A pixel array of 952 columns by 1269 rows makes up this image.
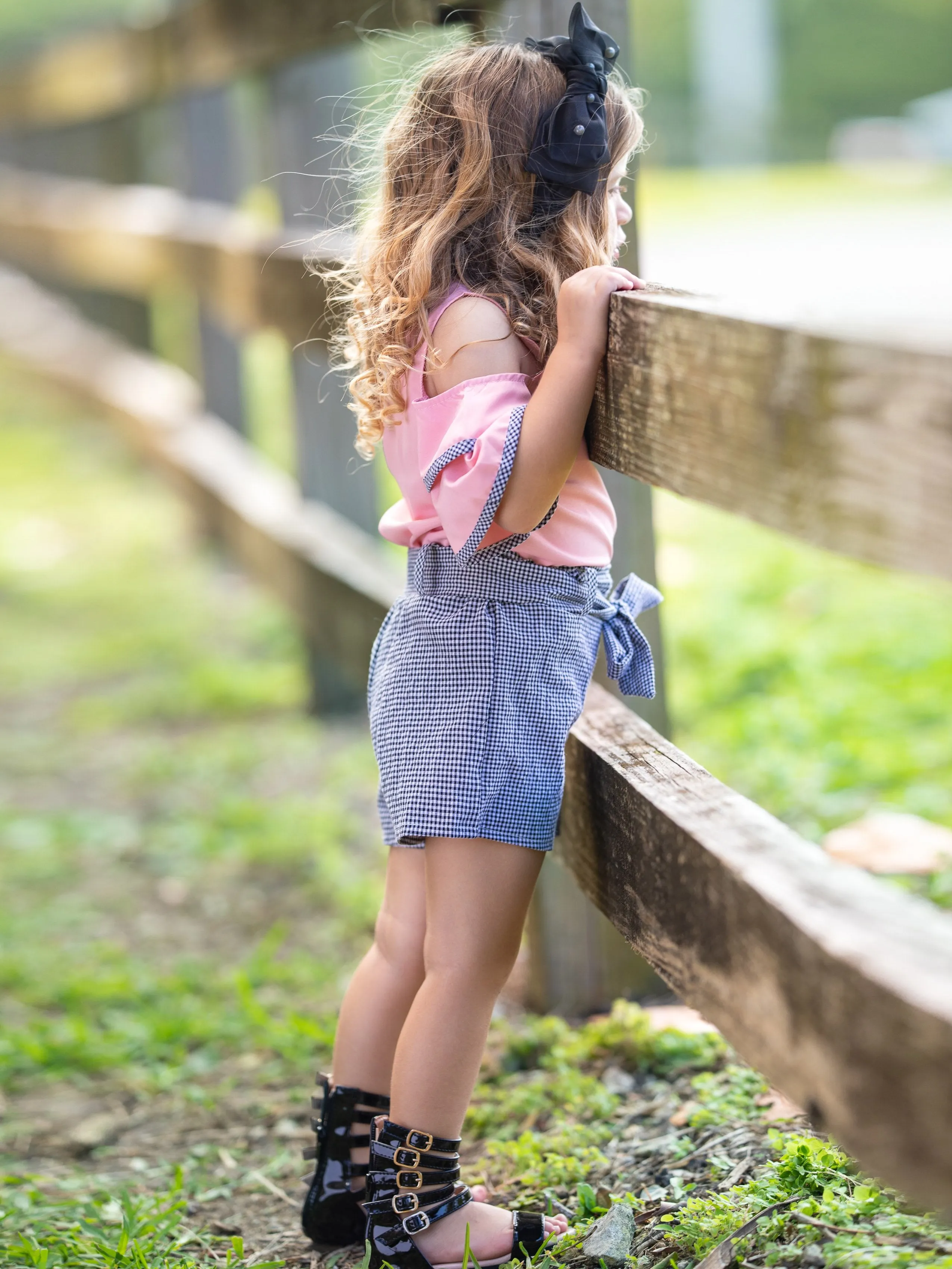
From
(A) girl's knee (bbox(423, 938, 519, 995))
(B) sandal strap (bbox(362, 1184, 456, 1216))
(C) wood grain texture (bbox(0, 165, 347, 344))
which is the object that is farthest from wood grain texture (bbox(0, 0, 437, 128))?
(B) sandal strap (bbox(362, 1184, 456, 1216))

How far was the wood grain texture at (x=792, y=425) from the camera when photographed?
42.8 inches

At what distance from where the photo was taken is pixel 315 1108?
223 cm

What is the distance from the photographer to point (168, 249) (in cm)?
511

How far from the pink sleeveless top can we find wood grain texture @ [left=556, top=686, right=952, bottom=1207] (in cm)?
28

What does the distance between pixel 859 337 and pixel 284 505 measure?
142 inches

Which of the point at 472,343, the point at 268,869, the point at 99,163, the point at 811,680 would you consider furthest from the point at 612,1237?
the point at 99,163

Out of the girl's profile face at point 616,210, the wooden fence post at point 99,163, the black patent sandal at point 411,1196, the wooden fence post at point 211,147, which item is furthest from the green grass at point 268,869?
the wooden fence post at point 99,163

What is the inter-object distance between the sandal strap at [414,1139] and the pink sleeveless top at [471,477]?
692mm

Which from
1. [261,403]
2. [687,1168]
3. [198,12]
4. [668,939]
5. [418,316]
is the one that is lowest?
[261,403]

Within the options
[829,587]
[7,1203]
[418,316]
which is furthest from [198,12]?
[7,1203]

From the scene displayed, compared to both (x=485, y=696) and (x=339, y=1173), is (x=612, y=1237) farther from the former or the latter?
(x=485, y=696)

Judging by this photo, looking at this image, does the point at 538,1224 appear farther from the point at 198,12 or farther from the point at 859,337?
the point at 198,12

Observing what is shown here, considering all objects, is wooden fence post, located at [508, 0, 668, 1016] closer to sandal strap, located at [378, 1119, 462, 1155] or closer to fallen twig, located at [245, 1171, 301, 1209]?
fallen twig, located at [245, 1171, 301, 1209]

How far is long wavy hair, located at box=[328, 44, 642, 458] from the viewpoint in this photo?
172cm
